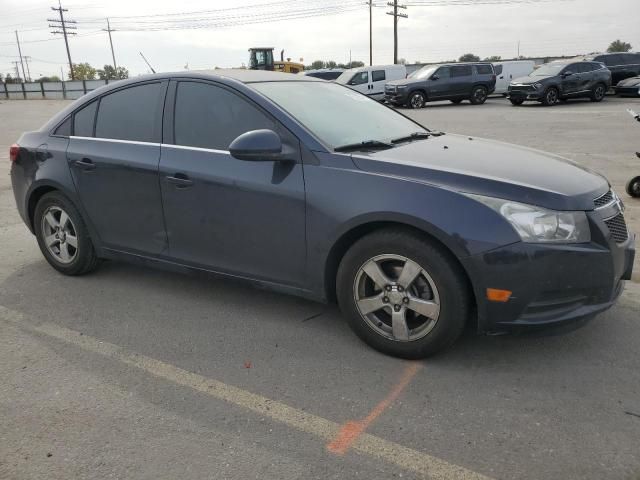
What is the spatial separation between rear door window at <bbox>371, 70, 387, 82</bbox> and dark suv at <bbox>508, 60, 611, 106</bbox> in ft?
22.0

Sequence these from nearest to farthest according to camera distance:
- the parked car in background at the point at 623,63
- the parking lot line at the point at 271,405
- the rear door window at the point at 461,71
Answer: the parking lot line at the point at 271,405 → the rear door window at the point at 461,71 → the parked car in background at the point at 623,63

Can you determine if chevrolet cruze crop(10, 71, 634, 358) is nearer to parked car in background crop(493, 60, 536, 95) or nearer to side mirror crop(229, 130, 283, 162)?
side mirror crop(229, 130, 283, 162)

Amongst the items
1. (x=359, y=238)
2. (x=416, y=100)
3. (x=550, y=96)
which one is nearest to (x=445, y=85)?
(x=416, y=100)

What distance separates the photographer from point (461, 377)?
2.99 metres

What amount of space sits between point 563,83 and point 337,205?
2278 cm

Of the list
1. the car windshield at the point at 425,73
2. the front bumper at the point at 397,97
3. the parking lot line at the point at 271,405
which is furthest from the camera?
the car windshield at the point at 425,73

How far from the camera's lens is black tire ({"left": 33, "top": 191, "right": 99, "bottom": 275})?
175 inches

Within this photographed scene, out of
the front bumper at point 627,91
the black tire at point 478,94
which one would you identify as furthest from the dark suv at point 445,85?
the front bumper at point 627,91

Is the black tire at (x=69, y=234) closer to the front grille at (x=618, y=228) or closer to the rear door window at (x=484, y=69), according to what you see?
the front grille at (x=618, y=228)

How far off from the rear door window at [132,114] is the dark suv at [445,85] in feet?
69.9

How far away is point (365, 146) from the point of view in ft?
11.4

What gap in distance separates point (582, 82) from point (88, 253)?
2347cm

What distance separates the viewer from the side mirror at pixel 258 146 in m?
3.22

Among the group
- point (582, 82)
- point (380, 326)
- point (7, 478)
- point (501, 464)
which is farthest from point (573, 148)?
point (582, 82)
